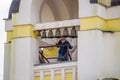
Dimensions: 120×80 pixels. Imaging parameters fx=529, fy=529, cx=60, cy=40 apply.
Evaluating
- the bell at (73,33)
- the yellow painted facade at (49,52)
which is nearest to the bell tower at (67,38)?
the bell at (73,33)

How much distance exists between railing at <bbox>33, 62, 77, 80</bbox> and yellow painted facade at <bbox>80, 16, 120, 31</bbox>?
1.36 meters

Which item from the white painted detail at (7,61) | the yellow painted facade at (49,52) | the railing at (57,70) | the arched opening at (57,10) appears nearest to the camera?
the railing at (57,70)

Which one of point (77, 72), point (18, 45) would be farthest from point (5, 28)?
point (77, 72)

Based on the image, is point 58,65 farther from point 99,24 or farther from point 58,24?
point 99,24

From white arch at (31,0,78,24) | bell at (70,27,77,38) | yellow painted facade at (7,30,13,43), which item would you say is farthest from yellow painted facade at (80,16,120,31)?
yellow painted facade at (7,30,13,43)

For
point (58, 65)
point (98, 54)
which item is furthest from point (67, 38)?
point (98, 54)

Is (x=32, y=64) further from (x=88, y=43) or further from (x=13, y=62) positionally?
(x=88, y=43)

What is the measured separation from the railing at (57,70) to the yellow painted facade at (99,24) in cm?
136

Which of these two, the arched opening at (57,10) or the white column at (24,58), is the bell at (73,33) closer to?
the white column at (24,58)

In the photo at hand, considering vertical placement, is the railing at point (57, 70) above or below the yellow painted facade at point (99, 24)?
below

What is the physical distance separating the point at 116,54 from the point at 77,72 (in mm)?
1434

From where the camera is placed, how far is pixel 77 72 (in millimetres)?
17703

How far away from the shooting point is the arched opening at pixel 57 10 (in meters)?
20.7

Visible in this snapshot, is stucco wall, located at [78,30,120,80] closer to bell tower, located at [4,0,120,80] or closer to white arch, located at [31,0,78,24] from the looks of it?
bell tower, located at [4,0,120,80]
